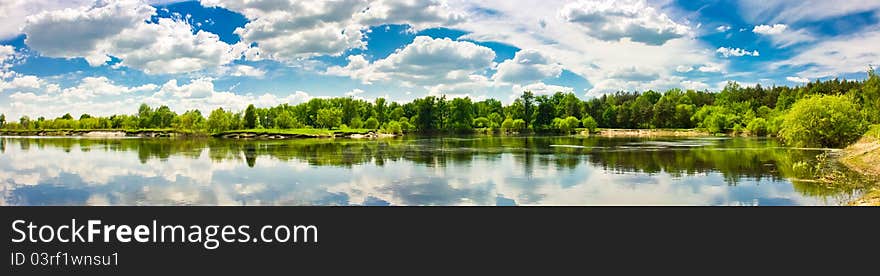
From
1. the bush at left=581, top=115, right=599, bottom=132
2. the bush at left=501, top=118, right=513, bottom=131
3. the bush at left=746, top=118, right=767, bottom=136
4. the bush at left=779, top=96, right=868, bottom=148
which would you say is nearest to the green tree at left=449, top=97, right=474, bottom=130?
the bush at left=501, top=118, right=513, bottom=131

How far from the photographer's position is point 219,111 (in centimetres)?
12738

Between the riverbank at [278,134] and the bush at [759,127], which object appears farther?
the riverbank at [278,134]

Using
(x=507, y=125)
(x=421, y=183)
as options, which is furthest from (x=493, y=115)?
(x=421, y=183)

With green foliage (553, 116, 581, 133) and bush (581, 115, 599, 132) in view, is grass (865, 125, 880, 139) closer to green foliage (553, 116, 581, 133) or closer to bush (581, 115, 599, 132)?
bush (581, 115, 599, 132)

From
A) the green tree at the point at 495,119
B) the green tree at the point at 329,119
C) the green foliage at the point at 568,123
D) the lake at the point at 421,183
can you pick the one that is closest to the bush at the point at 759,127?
the green foliage at the point at 568,123

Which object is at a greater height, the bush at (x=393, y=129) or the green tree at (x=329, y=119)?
the green tree at (x=329, y=119)

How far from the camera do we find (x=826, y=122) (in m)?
51.7

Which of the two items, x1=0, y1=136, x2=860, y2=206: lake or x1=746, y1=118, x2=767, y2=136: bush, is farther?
x1=746, y1=118, x2=767, y2=136: bush

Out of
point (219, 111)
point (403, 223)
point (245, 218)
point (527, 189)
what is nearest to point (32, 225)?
point (245, 218)

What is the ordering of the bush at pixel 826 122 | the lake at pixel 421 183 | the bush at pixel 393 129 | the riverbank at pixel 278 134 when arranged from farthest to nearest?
1. the bush at pixel 393 129
2. the riverbank at pixel 278 134
3. the bush at pixel 826 122
4. the lake at pixel 421 183

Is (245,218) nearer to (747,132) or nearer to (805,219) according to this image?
(805,219)

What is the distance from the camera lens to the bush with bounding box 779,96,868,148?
50.7 meters

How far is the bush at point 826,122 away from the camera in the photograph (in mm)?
50688

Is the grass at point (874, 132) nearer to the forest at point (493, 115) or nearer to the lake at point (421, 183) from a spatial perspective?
the lake at point (421, 183)
